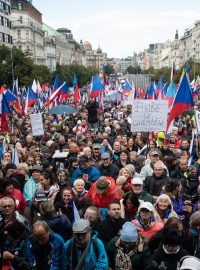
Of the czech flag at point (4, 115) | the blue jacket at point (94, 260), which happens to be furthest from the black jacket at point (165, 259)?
the czech flag at point (4, 115)

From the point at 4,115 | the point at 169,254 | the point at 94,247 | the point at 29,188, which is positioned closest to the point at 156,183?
the point at 29,188

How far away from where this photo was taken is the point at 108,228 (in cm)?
536

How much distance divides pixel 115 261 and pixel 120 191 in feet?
7.14

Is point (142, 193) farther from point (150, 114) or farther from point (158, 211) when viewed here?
point (150, 114)

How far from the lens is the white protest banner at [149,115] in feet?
33.8

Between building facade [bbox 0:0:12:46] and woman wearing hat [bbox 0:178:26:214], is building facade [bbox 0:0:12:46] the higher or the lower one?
the higher one

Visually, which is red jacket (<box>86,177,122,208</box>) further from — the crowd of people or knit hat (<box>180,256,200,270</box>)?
knit hat (<box>180,256,200,270</box>)

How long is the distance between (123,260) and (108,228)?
2.65ft

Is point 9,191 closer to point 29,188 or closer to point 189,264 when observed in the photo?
point 29,188

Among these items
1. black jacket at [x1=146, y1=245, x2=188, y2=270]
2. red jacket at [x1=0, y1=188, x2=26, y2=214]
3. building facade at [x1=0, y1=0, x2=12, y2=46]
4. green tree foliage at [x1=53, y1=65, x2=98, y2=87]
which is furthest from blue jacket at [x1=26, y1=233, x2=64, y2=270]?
green tree foliage at [x1=53, y1=65, x2=98, y2=87]

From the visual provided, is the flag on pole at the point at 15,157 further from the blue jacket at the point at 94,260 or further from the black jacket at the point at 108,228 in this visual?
the blue jacket at the point at 94,260

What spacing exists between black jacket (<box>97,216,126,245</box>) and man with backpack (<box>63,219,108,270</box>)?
27.9 inches

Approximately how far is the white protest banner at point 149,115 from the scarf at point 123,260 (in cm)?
584

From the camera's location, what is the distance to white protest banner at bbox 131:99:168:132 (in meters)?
10.3
